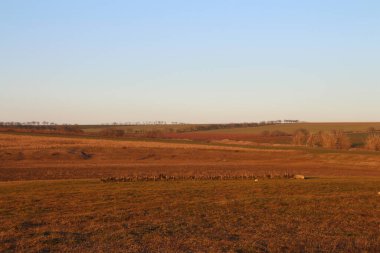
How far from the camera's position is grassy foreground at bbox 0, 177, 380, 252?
38.2 feet

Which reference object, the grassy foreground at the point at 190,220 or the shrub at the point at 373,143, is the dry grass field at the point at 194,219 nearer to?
the grassy foreground at the point at 190,220

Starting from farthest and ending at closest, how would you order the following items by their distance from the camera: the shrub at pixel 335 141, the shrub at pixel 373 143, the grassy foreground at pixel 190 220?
the shrub at pixel 335 141
the shrub at pixel 373 143
the grassy foreground at pixel 190 220

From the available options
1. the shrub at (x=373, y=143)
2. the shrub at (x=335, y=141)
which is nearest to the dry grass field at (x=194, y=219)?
the shrub at (x=373, y=143)

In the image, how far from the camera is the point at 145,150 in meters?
70.1

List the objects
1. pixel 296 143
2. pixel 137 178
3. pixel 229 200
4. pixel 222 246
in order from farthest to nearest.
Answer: pixel 296 143 < pixel 137 178 < pixel 229 200 < pixel 222 246

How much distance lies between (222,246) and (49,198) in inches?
453

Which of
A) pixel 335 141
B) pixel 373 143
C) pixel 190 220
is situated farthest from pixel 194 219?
pixel 335 141

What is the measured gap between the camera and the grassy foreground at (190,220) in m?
11.6

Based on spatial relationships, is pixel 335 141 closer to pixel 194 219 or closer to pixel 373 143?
pixel 373 143

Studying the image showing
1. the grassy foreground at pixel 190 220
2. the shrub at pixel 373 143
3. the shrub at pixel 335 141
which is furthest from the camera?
the shrub at pixel 335 141

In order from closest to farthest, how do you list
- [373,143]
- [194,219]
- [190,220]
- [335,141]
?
[190,220]
[194,219]
[373,143]
[335,141]

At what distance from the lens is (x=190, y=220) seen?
15.1m

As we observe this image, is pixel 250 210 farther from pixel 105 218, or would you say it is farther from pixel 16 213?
pixel 16 213

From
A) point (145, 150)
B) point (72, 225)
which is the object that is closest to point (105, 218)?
point (72, 225)
